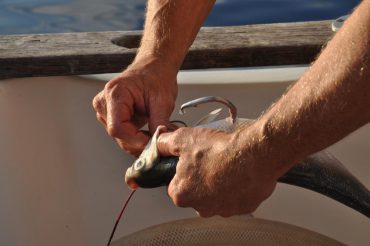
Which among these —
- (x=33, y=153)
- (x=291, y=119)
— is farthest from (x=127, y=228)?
(x=291, y=119)

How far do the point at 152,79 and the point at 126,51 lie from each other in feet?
0.89

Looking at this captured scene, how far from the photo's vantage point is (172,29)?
1.81 metres

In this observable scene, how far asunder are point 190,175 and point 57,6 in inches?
78.0

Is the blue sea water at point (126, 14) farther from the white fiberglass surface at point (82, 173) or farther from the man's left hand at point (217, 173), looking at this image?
the man's left hand at point (217, 173)

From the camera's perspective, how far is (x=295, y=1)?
3066 mm

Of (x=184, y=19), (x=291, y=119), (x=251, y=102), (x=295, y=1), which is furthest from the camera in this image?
(x=295, y=1)

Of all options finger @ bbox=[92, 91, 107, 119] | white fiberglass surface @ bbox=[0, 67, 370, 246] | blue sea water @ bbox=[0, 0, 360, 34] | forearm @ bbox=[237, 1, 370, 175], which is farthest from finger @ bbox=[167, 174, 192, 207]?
blue sea water @ bbox=[0, 0, 360, 34]

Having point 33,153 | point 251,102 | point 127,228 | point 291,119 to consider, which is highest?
point 291,119

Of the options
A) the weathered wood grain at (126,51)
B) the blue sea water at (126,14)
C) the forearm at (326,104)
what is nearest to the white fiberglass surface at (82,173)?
the weathered wood grain at (126,51)

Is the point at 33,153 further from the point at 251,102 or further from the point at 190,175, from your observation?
the point at 190,175

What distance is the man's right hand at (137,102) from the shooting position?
1633mm

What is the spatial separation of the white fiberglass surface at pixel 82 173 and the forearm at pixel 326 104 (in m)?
0.66

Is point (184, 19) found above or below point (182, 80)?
above

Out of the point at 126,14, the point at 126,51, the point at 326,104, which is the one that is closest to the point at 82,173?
the point at 126,51
